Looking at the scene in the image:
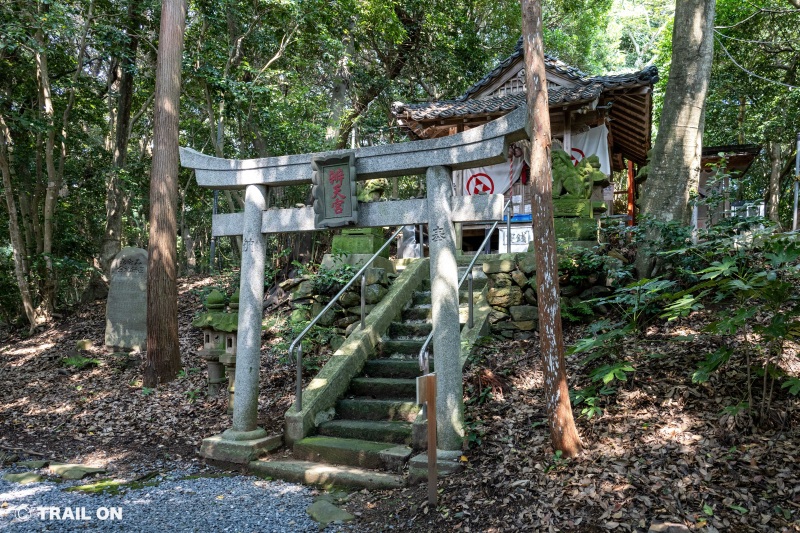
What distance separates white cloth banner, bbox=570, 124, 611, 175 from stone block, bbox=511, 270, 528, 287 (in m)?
5.95

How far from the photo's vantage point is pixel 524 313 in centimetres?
694

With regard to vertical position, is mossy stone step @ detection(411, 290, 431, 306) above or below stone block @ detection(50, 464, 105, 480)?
above

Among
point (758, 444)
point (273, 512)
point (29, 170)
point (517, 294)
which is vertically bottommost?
point (273, 512)

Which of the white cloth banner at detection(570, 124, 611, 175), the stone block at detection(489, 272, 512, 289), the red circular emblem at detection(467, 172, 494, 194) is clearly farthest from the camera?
the red circular emblem at detection(467, 172, 494, 194)

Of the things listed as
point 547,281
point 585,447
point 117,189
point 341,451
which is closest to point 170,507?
point 341,451

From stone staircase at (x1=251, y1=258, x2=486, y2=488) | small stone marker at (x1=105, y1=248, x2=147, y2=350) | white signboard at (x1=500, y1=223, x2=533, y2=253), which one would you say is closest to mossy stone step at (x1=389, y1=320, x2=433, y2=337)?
stone staircase at (x1=251, y1=258, x2=486, y2=488)

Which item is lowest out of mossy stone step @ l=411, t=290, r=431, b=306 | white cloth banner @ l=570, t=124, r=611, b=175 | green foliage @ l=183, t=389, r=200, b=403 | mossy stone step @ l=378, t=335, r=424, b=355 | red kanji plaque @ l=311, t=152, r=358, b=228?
green foliage @ l=183, t=389, r=200, b=403

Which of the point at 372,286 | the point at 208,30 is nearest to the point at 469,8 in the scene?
the point at 208,30

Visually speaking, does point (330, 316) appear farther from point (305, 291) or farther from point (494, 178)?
point (494, 178)

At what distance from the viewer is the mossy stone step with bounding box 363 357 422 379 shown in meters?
6.30

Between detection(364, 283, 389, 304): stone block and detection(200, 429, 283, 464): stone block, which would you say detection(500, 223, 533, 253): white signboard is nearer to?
detection(364, 283, 389, 304): stone block

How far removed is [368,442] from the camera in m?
5.42

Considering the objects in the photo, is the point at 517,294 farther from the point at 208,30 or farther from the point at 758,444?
the point at 208,30

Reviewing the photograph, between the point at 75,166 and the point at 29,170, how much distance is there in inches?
43.9
